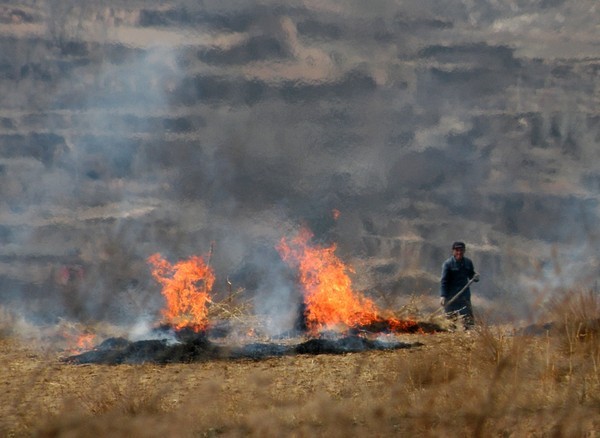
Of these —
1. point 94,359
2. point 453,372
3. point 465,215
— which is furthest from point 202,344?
point 465,215

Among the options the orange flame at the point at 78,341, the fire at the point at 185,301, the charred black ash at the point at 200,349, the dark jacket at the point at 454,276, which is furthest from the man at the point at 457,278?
the orange flame at the point at 78,341

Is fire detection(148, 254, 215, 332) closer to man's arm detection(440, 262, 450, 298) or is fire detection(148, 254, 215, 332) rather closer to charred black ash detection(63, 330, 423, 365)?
charred black ash detection(63, 330, 423, 365)

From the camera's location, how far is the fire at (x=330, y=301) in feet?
39.6

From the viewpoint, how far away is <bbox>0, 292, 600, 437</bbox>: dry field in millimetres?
3691

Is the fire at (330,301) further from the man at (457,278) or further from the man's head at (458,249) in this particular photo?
the man's head at (458,249)

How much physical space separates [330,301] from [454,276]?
6.12 ft

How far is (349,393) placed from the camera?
7.30 m

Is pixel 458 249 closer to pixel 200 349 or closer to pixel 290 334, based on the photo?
pixel 290 334

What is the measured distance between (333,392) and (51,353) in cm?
494

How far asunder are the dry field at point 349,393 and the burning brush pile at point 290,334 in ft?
1.38

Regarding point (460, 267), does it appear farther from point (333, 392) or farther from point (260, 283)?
point (260, 283)

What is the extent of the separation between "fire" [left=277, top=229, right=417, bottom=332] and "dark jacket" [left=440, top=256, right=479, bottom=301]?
0.83 metres

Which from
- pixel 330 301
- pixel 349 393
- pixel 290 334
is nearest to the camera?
pixel 349 393

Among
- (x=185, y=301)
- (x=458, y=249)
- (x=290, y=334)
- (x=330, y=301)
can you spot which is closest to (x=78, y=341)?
(x=185, y=301)
